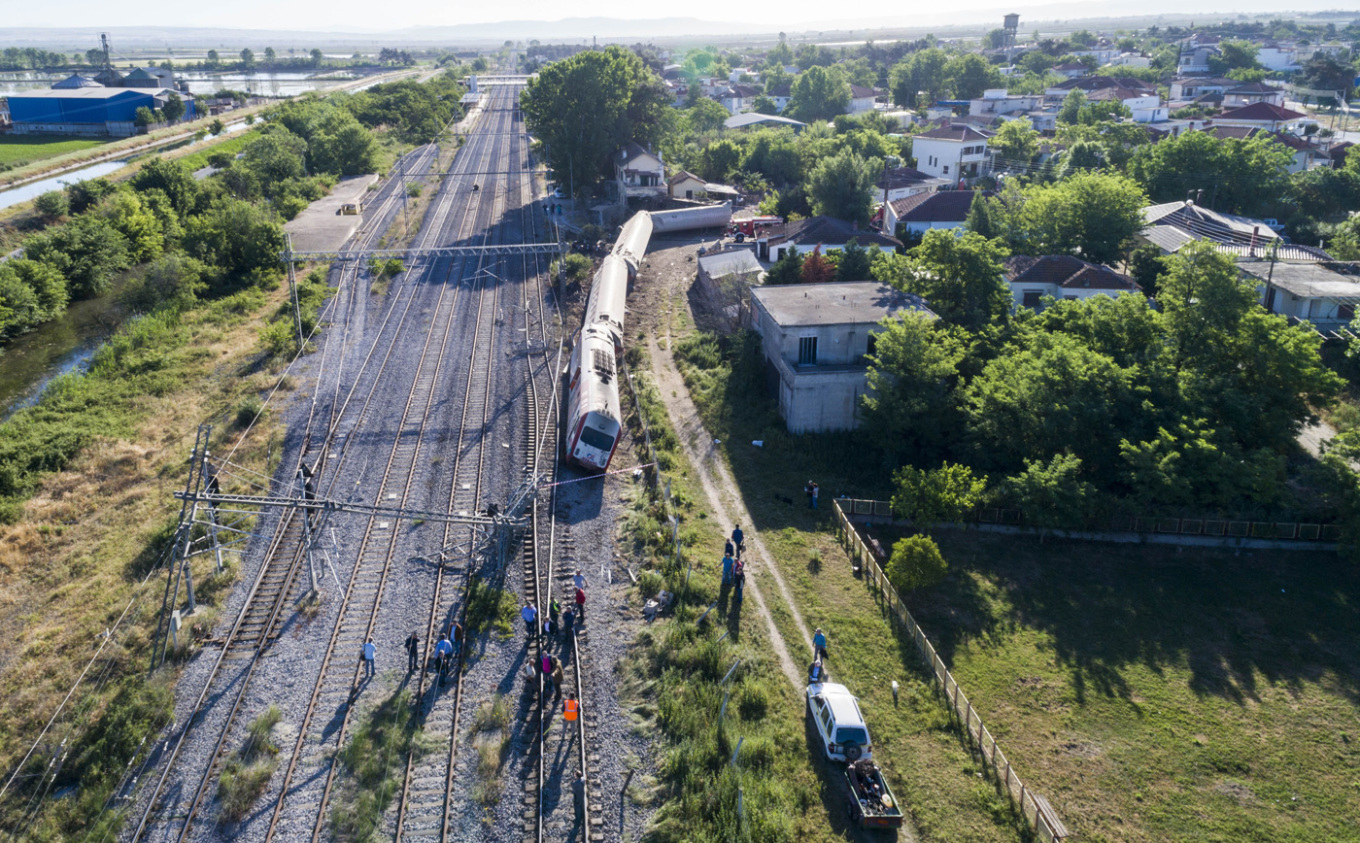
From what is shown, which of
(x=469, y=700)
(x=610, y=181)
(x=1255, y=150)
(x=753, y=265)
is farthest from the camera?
(x=610, y=181)

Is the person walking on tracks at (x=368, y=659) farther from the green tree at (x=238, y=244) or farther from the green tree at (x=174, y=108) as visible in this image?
the green tree at (x=174, y=108)

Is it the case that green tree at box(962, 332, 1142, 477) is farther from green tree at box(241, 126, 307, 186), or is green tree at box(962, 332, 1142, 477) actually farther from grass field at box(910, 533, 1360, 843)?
green tree at box(241, 126, 307, 186)

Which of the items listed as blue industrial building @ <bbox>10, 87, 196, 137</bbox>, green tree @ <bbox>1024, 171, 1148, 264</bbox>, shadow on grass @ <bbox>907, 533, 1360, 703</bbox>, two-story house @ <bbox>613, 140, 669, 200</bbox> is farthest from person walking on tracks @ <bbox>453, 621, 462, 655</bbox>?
blue industrial building @ <bbox>10, 87, 196, 137</bbox>

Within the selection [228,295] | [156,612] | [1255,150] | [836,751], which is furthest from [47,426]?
[1255,150]

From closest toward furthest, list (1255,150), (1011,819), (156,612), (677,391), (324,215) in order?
(1011,819)
(156,612)
(677,391)
(1255,150)
(324,215)

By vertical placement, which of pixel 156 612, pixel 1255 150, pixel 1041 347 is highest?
pixel 1255 150

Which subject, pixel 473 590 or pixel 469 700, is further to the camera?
pixel 473 590

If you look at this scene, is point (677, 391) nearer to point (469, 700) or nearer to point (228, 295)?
point (469, 700)
